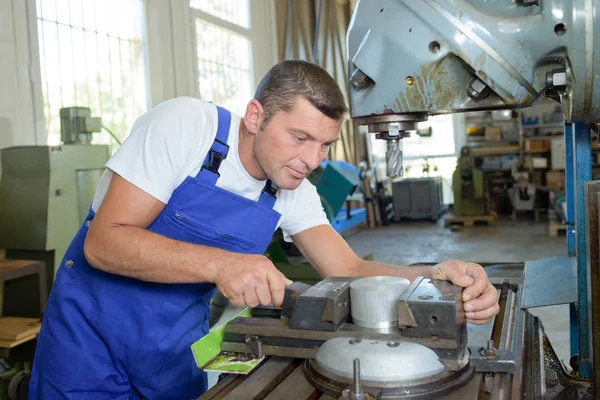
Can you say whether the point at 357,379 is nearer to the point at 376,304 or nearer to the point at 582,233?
the point at 376,304

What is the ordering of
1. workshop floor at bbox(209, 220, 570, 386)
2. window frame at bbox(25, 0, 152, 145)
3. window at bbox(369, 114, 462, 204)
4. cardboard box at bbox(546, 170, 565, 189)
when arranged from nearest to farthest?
1. window frame at bbox(25, 0, 152, 145)
2. workshop floor at bbox(209, 220, 570, 386)
3. cardboard box at bbox(546, 170, 565, 189)
4. window at bbox(369, 114, 462, 204)

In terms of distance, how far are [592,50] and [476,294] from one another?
0.38 metres

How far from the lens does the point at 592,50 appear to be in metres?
0.78

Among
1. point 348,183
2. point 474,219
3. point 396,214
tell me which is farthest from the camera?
point 396,214

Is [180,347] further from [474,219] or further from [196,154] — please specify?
[474,219]

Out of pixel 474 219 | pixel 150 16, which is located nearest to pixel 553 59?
pixel 150 16

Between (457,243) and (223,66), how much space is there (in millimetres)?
2629

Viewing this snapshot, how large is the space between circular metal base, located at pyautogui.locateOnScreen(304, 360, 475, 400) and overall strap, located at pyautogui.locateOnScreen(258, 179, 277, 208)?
476mm

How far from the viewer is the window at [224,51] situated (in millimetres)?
4379

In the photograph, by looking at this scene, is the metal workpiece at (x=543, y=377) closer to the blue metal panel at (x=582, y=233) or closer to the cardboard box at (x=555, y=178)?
the blue metal panel at (x=582, y=233)

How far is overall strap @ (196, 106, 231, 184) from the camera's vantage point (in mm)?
1035

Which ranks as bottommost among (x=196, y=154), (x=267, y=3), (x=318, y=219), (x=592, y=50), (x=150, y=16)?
(x=318, y=219)

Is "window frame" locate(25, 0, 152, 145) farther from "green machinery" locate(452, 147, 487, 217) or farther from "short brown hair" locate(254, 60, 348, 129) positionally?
"green machinery" locate(452, 147, 487, 217)

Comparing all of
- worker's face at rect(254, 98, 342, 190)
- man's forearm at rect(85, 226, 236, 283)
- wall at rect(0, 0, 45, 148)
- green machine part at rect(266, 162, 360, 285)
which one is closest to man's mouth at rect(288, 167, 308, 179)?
worker's face at rect(254, 98, 342, 190)
